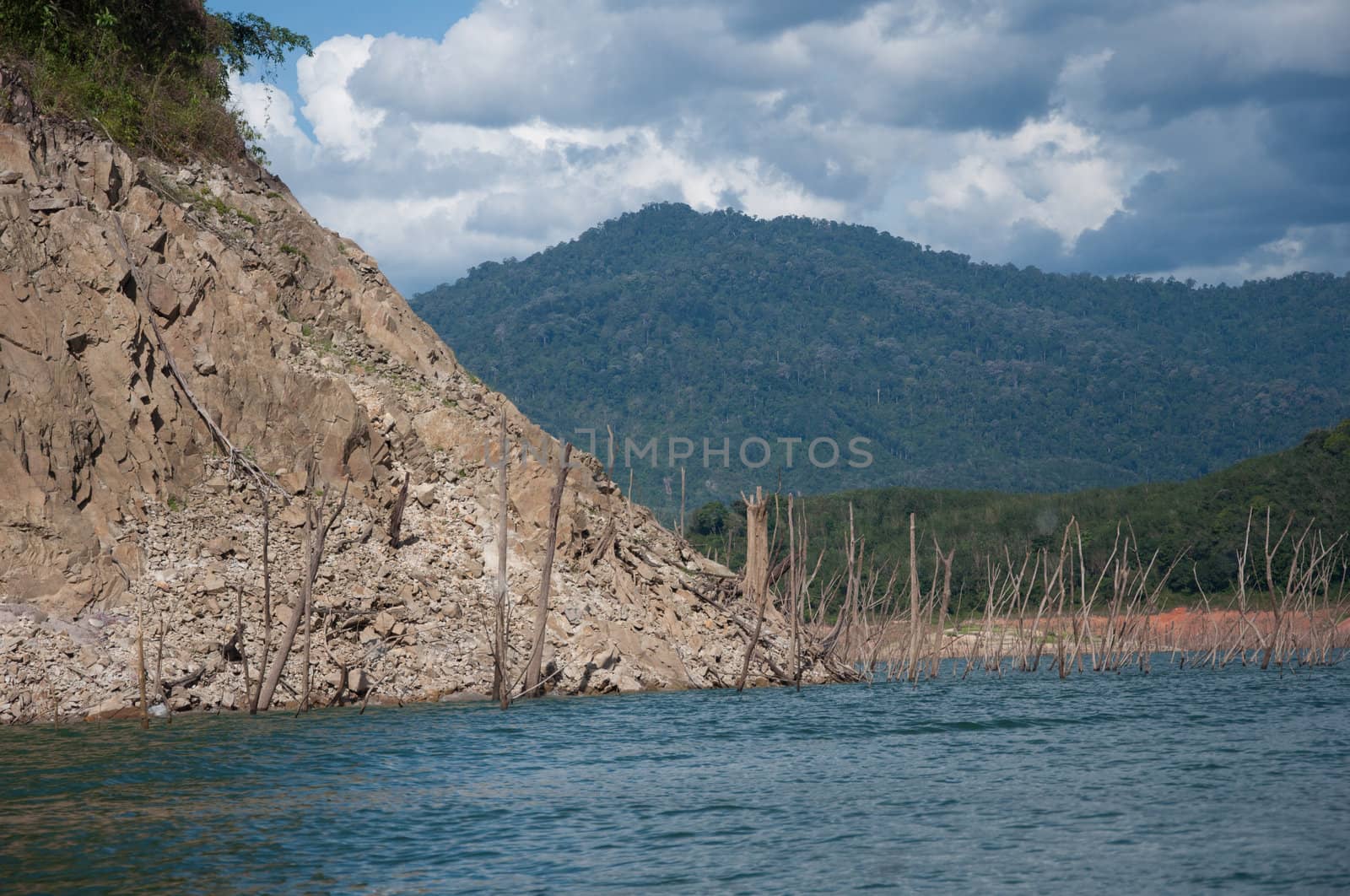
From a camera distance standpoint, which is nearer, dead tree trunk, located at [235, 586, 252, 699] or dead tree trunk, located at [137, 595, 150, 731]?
dead tree trunk, located at [137, 595, 150, 731]

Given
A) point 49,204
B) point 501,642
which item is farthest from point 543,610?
point 49,204

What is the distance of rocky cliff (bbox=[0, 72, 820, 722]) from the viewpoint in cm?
2369

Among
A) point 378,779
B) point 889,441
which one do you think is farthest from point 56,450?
point 889,441

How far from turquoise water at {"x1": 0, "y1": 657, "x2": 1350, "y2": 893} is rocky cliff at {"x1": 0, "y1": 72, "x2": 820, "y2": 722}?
74.6 inches

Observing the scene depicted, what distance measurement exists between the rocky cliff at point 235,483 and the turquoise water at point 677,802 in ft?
6.22

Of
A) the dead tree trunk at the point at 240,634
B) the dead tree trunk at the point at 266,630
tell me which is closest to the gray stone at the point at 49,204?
the dead tree trunk at the point at 266,630

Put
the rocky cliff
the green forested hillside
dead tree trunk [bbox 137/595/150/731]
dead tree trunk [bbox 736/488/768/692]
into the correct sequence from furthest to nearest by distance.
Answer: the green forested hillside, dead tree trunk [bbox 736/488/768/692], the rocky cliff, dead tree trunk [bbox 137/595/150/731]

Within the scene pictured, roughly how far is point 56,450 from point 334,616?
597 centimetres

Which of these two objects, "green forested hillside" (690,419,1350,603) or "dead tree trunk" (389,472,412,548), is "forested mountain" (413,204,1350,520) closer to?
"green forested hillside" (690,419,1350,603)

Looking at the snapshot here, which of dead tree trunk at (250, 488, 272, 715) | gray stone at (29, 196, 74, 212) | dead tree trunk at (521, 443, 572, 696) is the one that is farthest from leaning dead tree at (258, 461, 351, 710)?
gray stone at (29, 196, 74, 212)

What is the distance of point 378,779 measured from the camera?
701 inches

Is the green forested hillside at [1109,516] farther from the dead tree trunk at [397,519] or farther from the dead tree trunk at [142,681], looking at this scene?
the dead tree trunk at [142,681]

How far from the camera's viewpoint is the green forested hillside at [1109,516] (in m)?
72.8

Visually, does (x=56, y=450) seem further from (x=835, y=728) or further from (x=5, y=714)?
(x=835, y=728)
